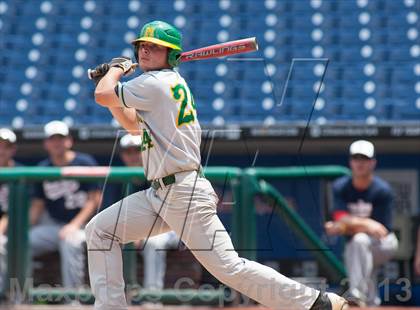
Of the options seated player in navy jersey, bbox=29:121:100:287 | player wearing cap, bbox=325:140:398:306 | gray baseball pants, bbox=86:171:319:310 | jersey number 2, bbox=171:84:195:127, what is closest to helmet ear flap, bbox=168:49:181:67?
jersey number 2, bbox=171:84:195:127

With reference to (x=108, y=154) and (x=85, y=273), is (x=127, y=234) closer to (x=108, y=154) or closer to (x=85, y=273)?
(x=85, y=273)

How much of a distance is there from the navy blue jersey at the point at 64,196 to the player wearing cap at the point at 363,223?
1.67 meters

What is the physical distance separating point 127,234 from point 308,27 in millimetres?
5294

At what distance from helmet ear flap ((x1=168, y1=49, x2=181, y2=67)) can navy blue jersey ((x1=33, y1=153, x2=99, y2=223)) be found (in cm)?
251

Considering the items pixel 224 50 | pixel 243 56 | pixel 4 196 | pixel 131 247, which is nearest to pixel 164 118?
pixel 224 50

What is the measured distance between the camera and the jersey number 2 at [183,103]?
4273 mm

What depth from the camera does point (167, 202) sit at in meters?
4.28

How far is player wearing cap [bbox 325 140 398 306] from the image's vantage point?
6.61 metres

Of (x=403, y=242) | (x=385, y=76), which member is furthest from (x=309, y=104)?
(x=403, y=242)

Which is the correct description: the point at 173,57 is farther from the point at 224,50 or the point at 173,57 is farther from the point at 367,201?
the point at 367,201

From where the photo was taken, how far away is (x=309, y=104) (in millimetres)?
8648

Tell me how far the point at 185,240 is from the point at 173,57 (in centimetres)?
80

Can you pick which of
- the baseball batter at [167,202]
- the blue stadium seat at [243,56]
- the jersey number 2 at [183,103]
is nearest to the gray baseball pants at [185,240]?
the baseball batter at [167,202]

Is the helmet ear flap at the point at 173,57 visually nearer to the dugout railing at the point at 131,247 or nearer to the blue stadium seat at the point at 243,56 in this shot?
the dugout railing at the point at 131,247
